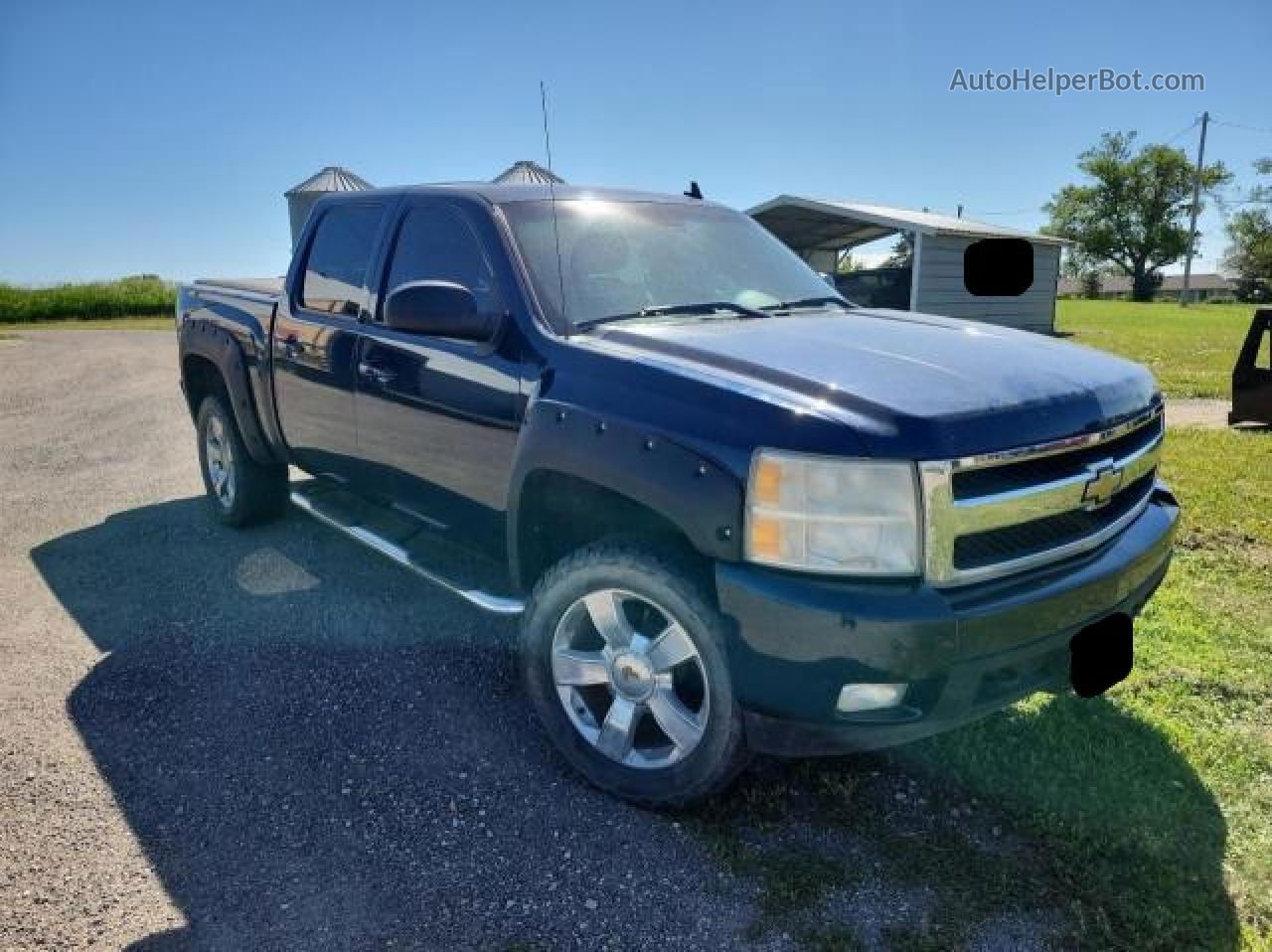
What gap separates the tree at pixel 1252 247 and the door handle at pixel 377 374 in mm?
71795

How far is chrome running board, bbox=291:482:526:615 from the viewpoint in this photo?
3.29 metres

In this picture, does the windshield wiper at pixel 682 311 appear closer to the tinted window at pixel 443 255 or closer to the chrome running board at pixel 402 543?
the tinted window at pixel 443 255

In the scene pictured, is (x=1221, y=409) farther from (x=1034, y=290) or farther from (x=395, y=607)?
(x=1034, y=290)

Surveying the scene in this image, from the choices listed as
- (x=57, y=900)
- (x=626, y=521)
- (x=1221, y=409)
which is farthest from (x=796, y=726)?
(x=1221, y=409)

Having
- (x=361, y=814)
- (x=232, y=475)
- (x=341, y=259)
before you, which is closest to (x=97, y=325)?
(x=232, y=475)

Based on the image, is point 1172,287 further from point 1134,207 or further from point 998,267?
point 998,267

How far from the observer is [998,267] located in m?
4.41

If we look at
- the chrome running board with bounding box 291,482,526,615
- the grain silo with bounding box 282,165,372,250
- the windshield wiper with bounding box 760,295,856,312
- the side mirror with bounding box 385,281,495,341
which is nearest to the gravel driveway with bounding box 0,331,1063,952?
the chrome running board with bounding box 291,482,526,615

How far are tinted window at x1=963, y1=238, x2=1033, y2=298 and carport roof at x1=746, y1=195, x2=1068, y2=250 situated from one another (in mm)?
13602

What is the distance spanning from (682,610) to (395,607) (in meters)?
2.31

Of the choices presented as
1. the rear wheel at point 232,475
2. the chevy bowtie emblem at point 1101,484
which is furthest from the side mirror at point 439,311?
the rear wheel at point 232,475

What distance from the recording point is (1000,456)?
238 cm

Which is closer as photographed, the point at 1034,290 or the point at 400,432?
Result: the point at 400,432

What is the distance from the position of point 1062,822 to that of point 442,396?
2503 mm
